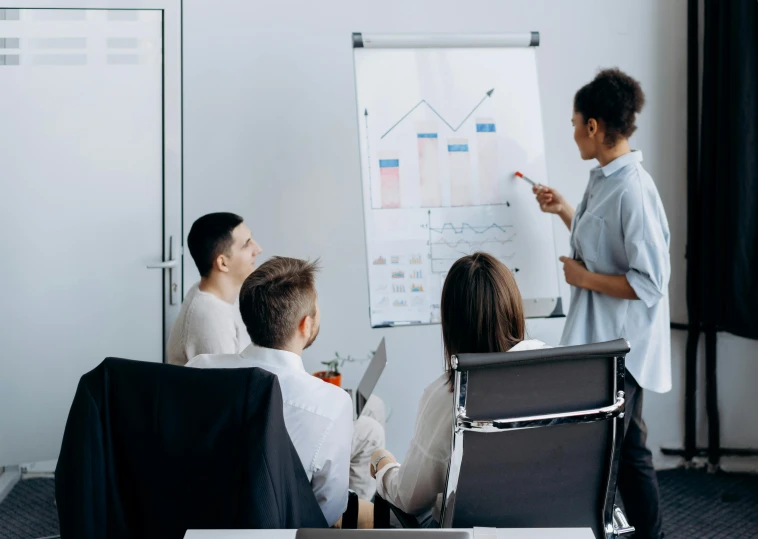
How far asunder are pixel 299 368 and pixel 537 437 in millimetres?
525

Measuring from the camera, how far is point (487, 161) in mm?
2559

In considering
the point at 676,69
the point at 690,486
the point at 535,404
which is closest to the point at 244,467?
the point at 535,404

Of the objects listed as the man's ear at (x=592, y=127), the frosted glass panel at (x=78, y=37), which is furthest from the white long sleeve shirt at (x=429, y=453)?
the frosted glass panel at (x=78, y=37)

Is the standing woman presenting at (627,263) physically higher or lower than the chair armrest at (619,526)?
higher

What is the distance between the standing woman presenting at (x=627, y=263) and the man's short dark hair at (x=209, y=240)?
3.57 feet

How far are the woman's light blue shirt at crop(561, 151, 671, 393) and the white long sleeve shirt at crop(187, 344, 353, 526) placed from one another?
1.00 m

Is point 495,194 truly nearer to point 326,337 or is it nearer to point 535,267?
point 535,267

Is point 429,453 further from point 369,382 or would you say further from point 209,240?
point 209,240

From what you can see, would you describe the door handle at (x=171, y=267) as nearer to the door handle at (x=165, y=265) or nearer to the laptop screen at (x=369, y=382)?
the door handle at (x=165, y=265)

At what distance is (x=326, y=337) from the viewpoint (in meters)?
2.87

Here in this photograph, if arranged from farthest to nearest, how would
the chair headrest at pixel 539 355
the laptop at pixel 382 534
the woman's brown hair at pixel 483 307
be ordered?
the woman's brown hair at pixel 483 307 < the chair headrest at pixel 539 355 < the laptop at pixel 382 534

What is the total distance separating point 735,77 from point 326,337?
6.20 ft

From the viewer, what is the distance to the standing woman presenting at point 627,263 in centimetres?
200

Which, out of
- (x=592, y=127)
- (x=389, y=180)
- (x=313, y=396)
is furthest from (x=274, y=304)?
(x=592, y=127)
